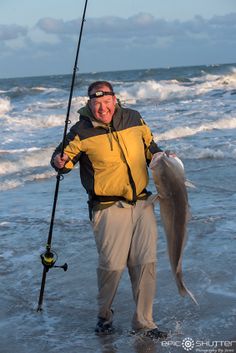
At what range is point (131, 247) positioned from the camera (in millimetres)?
4352

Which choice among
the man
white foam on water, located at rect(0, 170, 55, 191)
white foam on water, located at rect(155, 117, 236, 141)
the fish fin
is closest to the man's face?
the man

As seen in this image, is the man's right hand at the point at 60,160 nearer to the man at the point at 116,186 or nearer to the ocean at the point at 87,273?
the man at the point at 116,186

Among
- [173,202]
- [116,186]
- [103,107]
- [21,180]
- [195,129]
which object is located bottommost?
[21,180]

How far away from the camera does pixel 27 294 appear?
562 centimetres

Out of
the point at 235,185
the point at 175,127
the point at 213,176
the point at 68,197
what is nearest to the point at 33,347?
the point at 68,197

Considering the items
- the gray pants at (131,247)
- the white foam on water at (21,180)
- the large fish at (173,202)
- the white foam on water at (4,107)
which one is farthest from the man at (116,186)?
the white foam on water at (4,107)

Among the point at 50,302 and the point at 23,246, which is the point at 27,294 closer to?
the point at 50,302

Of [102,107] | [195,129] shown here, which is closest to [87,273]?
[102,107]

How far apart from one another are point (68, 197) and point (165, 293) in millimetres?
4464

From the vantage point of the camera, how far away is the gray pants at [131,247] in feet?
14.1

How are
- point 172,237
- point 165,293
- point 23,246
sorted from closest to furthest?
point 172,237
point 165,293
point 23,246

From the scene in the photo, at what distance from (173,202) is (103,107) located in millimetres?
852

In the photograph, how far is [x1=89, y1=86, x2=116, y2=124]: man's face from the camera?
421 centimetres

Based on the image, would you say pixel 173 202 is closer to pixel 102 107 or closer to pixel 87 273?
pixel 102 107
